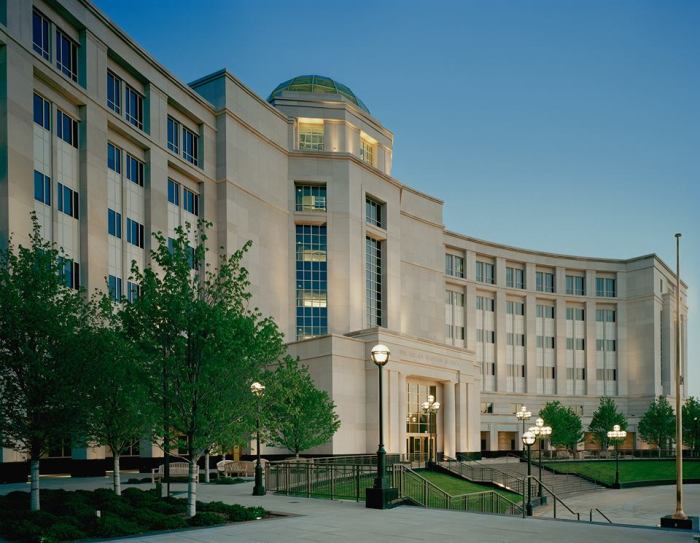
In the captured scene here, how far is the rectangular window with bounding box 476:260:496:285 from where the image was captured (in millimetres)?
88062

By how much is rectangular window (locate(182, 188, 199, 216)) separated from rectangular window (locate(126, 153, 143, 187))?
4900 millimetres

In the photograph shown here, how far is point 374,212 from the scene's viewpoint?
66.1 m

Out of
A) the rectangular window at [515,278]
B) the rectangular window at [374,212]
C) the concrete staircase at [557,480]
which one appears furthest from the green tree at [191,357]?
the rectangular window at [515,278]

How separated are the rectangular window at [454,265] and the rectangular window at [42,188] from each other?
5365 cm

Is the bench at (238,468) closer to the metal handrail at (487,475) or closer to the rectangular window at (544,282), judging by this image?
the metal handrail at (487,475)

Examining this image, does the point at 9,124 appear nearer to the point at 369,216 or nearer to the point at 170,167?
the point at 170,167

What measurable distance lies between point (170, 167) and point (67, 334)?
32831mm

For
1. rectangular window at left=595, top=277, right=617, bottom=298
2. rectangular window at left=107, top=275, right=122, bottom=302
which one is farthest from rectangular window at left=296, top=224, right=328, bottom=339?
rectangular window at left=595, top=277, right=617, bottom=298

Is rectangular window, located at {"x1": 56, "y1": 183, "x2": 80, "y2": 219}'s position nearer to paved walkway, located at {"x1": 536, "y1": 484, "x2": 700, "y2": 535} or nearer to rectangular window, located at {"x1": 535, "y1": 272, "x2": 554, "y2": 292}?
paved walkway, located at {"x1": 536, "y1": 484, "x2": 700, "y2": 535}

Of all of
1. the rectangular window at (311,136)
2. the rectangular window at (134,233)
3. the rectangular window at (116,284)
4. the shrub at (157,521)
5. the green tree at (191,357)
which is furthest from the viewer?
the rectangular window at (311,136)

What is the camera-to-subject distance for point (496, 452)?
79062 mm

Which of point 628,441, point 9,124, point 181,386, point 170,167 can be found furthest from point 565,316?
point 181,386

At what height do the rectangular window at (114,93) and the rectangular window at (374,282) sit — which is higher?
the rectangular window at (114,93)

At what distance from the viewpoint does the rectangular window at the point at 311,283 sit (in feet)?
197
